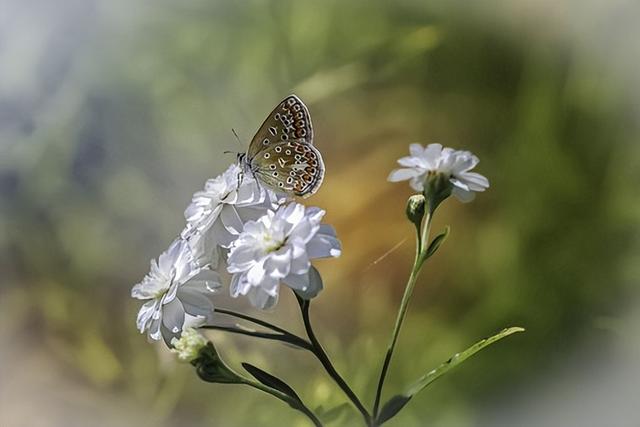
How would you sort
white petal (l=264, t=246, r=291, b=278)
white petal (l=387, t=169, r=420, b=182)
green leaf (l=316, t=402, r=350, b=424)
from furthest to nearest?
green leaf (l=316, t=402, r=350, b=424), white petal (l=387, t=169, r=420, b=182), white petal (l=264, t=246, r=291, b=278)

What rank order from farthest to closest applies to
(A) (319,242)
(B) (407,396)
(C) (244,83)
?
(C) (244,83), (B) (407,396), (A) (319,242)

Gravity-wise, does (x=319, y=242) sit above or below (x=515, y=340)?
above

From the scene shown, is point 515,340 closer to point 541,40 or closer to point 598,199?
point 598,199

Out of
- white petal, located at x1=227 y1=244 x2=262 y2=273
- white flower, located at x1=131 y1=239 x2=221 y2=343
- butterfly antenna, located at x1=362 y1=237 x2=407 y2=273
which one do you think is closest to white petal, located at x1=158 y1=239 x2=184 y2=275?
white flower, located at x1=131 y1=239 x2=221 y2=343

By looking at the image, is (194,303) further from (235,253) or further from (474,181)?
(474,181)

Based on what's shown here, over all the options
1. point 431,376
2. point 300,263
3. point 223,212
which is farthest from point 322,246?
point 431,376

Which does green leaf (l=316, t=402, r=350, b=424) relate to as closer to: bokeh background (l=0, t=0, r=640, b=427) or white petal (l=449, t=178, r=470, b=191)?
bokeh background (l=0, t=0, r=640, b=427)

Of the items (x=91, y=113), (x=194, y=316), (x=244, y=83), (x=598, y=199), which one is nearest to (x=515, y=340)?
(x=598, y=199)

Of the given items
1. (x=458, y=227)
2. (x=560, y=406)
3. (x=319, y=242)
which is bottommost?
(x=560, y=406)
